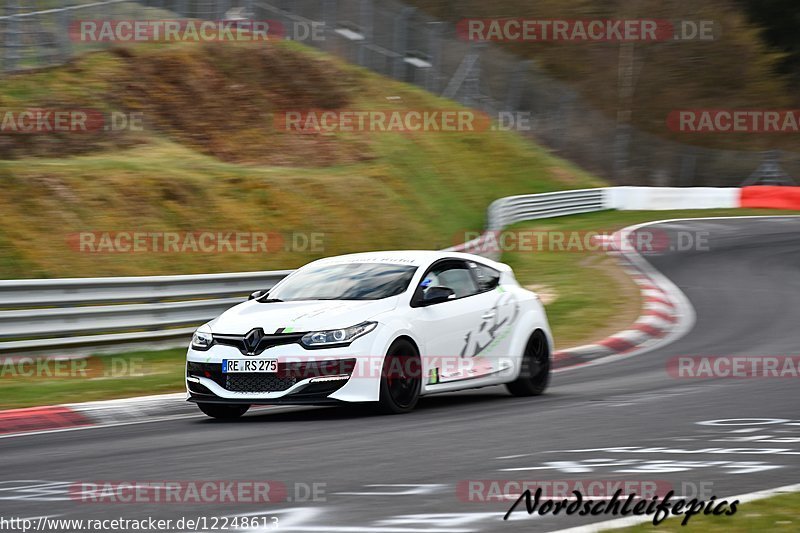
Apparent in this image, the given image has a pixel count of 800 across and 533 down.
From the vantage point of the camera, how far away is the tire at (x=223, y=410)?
10728 millimetres

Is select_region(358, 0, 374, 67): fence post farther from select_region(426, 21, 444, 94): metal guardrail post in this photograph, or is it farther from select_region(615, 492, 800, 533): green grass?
select_region(615, 492, 800, 533): green grass

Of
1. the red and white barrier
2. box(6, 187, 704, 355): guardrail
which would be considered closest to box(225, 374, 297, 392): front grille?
box(6, 187, 704, 355): guardrail

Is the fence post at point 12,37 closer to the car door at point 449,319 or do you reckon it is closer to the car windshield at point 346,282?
the car windshield at point 346,282

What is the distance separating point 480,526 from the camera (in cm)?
561

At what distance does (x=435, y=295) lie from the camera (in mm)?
10977

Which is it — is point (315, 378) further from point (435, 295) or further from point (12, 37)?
point (12, 37)

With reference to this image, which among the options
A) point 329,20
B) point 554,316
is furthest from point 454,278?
point 329,20

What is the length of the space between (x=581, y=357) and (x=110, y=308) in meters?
5.69

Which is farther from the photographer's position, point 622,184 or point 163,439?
point 622,184

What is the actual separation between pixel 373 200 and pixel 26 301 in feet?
50.0

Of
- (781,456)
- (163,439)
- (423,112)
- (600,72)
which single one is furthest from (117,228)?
(600,72)

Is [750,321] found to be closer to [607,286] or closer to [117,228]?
[607,286]

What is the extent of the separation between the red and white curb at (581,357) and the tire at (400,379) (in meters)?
2.10

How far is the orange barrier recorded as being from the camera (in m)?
40.7
